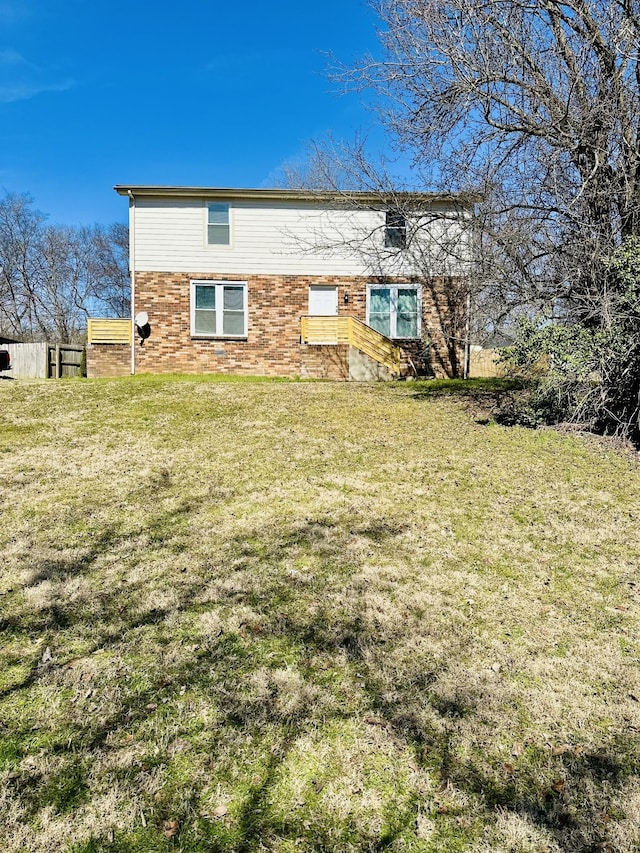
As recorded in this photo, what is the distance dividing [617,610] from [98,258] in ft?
138

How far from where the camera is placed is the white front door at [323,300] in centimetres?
1495

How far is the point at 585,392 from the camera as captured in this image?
7.31 metres

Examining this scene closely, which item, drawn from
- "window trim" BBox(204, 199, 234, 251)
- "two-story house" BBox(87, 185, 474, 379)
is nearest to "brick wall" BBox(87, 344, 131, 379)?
"two-story house" BBox(87, 185, 474, 379)

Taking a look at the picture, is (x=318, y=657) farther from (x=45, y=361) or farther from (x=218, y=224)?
(x=45, y=361)

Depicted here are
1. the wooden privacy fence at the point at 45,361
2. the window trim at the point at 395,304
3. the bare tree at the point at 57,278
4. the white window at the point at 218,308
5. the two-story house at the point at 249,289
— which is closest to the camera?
the two-story house at the point at 249,289

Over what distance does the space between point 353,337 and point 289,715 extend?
12.1 m

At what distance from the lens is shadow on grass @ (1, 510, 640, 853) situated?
1.86 m

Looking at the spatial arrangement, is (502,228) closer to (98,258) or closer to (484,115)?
(484,115)

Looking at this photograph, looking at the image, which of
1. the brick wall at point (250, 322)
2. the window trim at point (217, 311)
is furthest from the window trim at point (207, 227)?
the window trim at point (217, 311)

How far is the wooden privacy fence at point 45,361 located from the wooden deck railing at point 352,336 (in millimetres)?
9383

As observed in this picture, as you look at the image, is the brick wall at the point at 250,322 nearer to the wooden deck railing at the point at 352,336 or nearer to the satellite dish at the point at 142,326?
the satellite dish at the point at 142,326

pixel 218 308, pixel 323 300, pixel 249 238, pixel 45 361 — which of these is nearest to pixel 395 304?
pixel 323 300

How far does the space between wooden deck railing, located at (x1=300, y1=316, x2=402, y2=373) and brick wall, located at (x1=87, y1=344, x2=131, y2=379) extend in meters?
5.29

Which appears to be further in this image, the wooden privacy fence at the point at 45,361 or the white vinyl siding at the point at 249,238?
the wooden privacy fence at the point at 45,361
